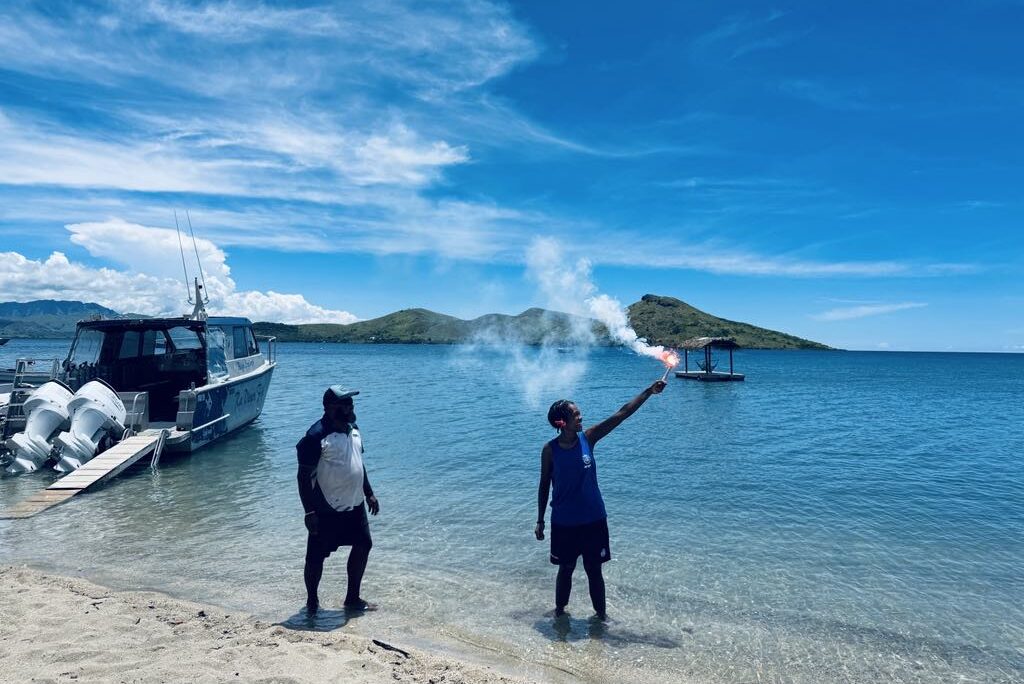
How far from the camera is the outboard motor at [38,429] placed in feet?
51.2

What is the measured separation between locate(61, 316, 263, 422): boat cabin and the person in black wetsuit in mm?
14159

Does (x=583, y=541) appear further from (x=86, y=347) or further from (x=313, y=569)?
(x=86, y=347)

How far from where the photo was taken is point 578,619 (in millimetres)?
7180

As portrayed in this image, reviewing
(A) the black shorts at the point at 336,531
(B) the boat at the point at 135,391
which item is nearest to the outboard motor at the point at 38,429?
(B) the boat at the point at 135,391

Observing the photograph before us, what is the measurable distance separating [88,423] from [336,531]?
12792 millimetres

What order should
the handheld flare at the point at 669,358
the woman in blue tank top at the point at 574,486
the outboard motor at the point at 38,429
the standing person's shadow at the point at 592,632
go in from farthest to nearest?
the outboard motor at the point at 38,429 → the handheld flare at the point at 669,358 → the standing person's shadow at the point at 592,632 → the woman in blue tank top at the point at 574,486

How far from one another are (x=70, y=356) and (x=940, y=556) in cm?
2297

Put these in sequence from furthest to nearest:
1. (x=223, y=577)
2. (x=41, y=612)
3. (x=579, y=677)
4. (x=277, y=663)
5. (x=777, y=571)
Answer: (x=777, y=571) → (x=223, y=577) → (x=41, y=612) → (x=579, y=677) → (x=277, y=663)

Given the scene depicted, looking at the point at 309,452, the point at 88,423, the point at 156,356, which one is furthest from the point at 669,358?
the point at 156,356

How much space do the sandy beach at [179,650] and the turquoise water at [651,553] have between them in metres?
0.72

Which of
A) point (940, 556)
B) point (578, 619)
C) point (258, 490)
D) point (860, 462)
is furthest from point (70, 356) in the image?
point (860, 462)

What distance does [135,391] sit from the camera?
62.3 feet

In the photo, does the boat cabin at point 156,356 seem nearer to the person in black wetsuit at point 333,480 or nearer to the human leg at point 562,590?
the person in black wetsuit at point 333,480

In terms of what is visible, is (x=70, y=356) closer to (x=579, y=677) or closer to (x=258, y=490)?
(x=258, y=490)
